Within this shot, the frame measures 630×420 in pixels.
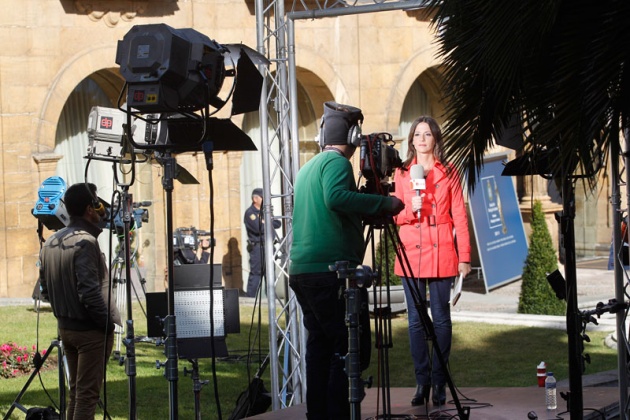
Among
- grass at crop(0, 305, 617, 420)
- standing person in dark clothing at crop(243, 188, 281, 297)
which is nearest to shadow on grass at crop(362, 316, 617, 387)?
grass at crop(0, 305, 617, 420)

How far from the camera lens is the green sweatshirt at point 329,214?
21.8ft

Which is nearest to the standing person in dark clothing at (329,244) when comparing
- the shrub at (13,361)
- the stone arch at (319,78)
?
the shrub at (13,361)

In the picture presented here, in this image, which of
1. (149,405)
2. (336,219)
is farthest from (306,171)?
(149,405)

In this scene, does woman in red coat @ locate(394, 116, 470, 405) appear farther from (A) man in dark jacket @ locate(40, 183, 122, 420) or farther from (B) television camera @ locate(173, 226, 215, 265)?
(B) television camera @ locate(173, 226, 215, 265)

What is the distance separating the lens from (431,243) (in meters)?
8.09

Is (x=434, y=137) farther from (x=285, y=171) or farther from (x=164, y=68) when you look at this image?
(x=164, y=68)

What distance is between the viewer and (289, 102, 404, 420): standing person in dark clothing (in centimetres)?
668

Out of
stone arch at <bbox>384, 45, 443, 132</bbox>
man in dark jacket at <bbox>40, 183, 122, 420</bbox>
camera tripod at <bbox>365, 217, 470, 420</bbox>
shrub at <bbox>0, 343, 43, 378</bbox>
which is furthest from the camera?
stone arch at <bbox>384, 45, 443, 132</bbox>

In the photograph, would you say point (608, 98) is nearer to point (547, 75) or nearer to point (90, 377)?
point (547, 75)

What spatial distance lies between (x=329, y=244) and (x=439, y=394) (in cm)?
194

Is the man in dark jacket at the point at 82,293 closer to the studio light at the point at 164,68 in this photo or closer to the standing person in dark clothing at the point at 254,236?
the studio light at the point at 164,68

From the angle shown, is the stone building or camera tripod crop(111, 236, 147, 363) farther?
the stone building

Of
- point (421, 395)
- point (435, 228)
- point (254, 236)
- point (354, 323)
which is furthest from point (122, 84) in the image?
point (354, 323)

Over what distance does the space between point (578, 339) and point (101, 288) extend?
116 inches
